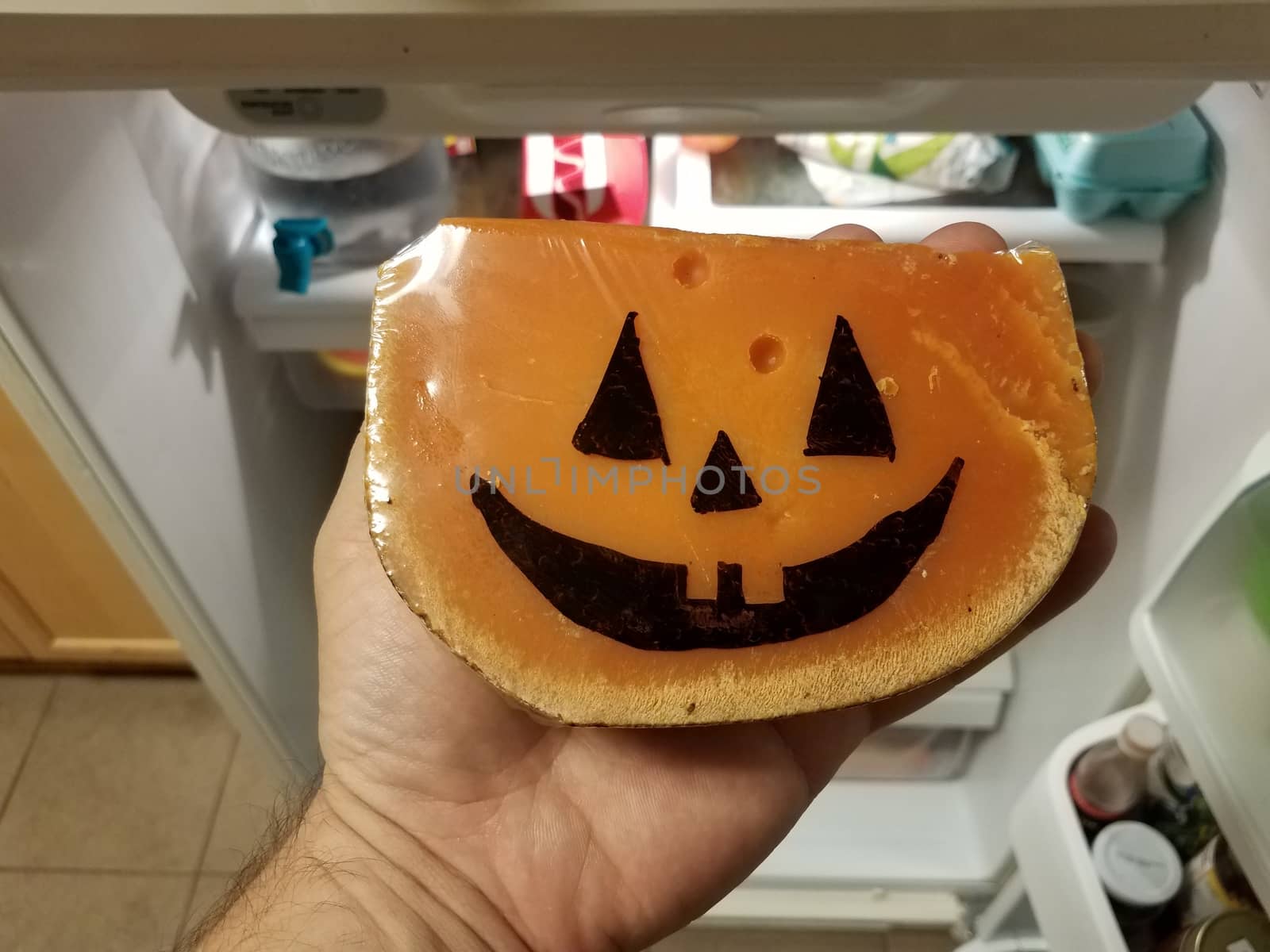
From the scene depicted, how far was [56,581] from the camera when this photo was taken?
1.19 metres

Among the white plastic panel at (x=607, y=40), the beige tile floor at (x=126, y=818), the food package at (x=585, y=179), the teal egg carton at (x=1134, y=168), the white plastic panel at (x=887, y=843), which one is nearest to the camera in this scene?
the white plastic panel at (x=607, y=40)

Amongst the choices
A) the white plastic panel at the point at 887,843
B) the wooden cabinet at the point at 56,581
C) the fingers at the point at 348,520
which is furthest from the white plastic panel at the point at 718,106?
the white plastic panel at the point at 887,843

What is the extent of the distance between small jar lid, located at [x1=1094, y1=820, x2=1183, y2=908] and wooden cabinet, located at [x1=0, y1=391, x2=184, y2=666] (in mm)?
992

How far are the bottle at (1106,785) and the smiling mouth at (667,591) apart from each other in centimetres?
43

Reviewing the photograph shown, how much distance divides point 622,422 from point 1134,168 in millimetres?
456

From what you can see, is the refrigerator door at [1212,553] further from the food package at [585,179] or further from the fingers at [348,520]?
the fingers at [348,520]

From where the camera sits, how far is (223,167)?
0.81 meters

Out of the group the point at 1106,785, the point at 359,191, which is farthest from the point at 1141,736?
the point at 359,191

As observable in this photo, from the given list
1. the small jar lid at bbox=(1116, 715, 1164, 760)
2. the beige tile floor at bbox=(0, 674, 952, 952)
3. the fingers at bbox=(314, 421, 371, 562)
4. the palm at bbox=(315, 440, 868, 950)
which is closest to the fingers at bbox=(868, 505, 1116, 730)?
the palm at bbox=(315, 440, 868, 950)

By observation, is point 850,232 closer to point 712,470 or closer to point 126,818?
point 712,470

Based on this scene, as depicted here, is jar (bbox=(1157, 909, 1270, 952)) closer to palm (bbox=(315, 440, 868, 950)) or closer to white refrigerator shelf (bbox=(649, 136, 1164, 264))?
palm (bbox=(315, 440, 868, 950))

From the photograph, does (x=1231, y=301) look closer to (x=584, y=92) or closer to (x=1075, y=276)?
(x=1075, y=276)

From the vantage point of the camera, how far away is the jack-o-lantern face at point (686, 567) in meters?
0.46

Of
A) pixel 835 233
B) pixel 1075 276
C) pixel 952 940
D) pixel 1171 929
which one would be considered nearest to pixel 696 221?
pixel 835 233
